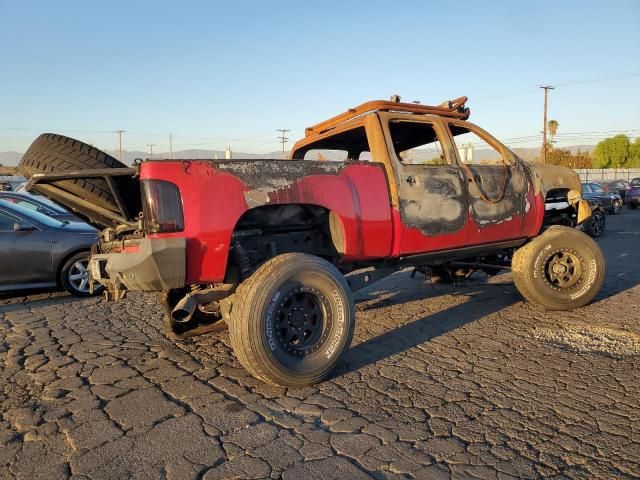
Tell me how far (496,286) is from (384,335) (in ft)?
9.06

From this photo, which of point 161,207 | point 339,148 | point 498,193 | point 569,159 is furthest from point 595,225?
point 569,159

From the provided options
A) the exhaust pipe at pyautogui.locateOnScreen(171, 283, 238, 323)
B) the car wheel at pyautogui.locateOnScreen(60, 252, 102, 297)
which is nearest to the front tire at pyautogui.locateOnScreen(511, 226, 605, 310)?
the exhaust pipe at pyautogui.locateOnScreen(171, 283, 238, 323)

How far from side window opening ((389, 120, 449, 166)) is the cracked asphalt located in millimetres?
1656

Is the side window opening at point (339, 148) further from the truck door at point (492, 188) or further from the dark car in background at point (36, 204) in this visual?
the dark car in background at point (36, 204)

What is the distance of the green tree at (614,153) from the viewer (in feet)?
241

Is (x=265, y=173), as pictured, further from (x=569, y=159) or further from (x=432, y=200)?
(x=569, y=159)

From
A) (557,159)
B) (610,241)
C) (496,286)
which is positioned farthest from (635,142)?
(496,286)

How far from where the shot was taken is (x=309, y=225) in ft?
13.8

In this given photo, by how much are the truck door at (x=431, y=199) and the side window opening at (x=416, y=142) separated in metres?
0.01

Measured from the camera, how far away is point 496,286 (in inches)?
265

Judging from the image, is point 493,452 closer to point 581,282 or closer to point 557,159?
point 581,282

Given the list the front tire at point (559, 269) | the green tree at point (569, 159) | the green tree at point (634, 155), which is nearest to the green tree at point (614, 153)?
the green tree at point (634, 155)

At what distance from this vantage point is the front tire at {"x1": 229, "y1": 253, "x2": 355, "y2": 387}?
326 cm

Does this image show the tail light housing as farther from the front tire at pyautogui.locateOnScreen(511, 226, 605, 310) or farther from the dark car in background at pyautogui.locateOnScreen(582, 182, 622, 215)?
the dark car in background at pyautogui.locateOnScreen(582, 182, 622, 215)
